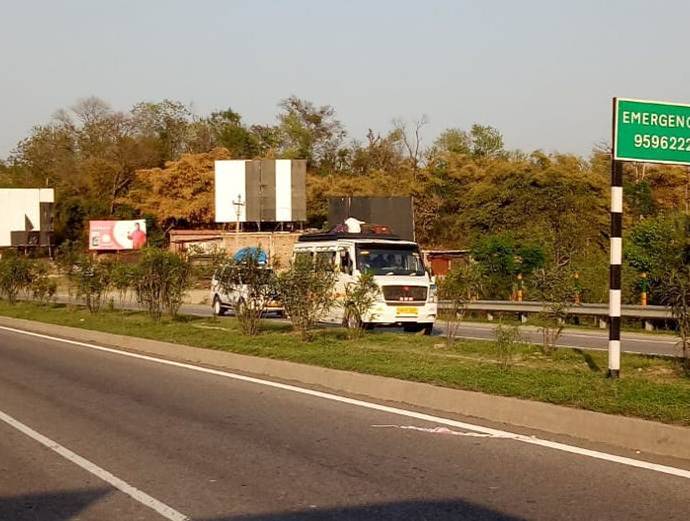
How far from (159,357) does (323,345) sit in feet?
11.7

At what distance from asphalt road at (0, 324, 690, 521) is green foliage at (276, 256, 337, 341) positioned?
17.4ft

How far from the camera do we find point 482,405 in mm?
10656

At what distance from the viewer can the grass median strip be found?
9.84 m

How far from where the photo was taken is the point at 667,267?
12.0 metres

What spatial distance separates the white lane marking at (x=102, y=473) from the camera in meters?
6.94

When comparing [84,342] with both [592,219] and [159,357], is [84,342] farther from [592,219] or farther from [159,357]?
[592,219]

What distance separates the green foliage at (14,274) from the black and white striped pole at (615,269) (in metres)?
29.1

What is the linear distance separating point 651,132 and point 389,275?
1091 cm

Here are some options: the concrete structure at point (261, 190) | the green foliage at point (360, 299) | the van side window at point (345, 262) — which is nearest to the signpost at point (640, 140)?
the green foliage at point (360, 299)

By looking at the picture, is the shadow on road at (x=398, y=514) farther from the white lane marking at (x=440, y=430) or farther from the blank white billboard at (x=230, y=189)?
the blank white billboard at (x=230, y=189)

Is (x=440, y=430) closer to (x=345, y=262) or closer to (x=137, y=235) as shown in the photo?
(x=345, y=262)

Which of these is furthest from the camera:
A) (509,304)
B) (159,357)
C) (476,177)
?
(476,177)

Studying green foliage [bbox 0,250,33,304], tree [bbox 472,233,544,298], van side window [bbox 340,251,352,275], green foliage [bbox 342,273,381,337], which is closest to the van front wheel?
van side window [bbox 340,251,352,275]

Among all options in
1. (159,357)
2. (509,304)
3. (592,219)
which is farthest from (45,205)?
(159,357)
